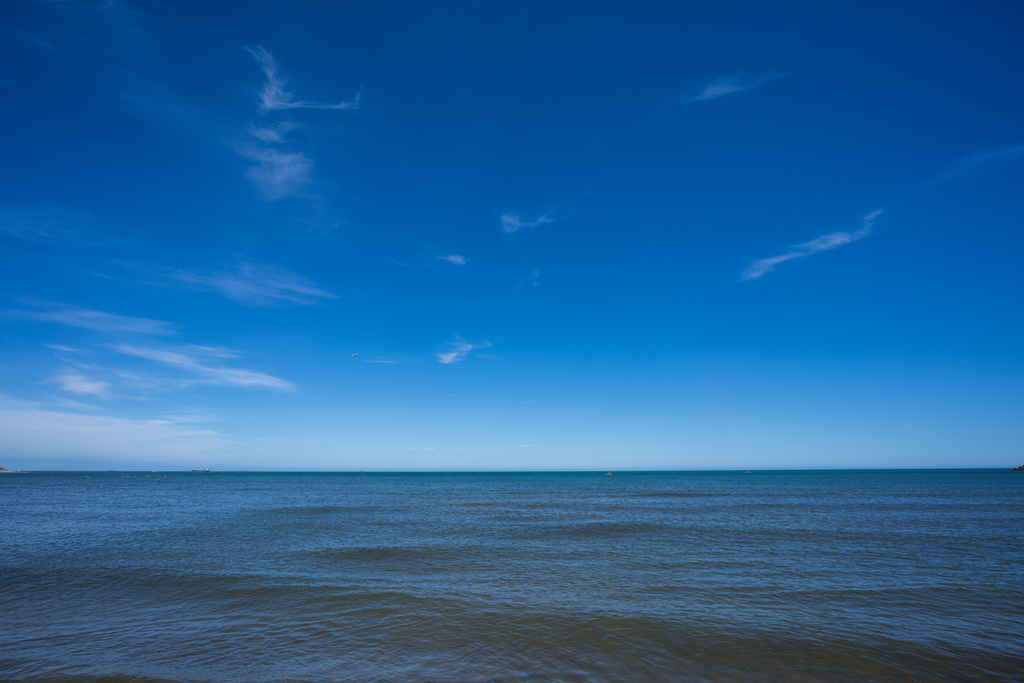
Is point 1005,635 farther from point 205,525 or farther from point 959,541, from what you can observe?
point 205,525

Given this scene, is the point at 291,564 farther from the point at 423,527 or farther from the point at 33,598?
the point at 423,527

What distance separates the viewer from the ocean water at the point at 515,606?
10.2m

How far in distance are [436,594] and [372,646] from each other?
4597mm

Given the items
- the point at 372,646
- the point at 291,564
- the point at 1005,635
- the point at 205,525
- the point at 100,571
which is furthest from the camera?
the point at 205,525

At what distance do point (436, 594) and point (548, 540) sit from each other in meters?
12.2

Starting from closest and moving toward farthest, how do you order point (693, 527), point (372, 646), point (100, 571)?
point (372, 646) → point (100, 571) → point (693, 527)

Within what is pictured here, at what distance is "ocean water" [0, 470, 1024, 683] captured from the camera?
10.2 m

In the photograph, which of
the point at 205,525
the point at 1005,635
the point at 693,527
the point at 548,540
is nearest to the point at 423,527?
the point at 548,540

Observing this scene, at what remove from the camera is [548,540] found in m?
26.5

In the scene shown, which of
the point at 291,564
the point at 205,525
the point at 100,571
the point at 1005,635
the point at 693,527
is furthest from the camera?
the point at 205,525

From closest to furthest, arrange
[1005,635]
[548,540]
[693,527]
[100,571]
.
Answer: [1005,635], [100,571], [548,540], [693,527]

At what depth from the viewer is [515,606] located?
559 inches

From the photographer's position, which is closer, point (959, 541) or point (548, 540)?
point (959, 541)

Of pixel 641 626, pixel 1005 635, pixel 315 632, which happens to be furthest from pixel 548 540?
pixel 1005 635
